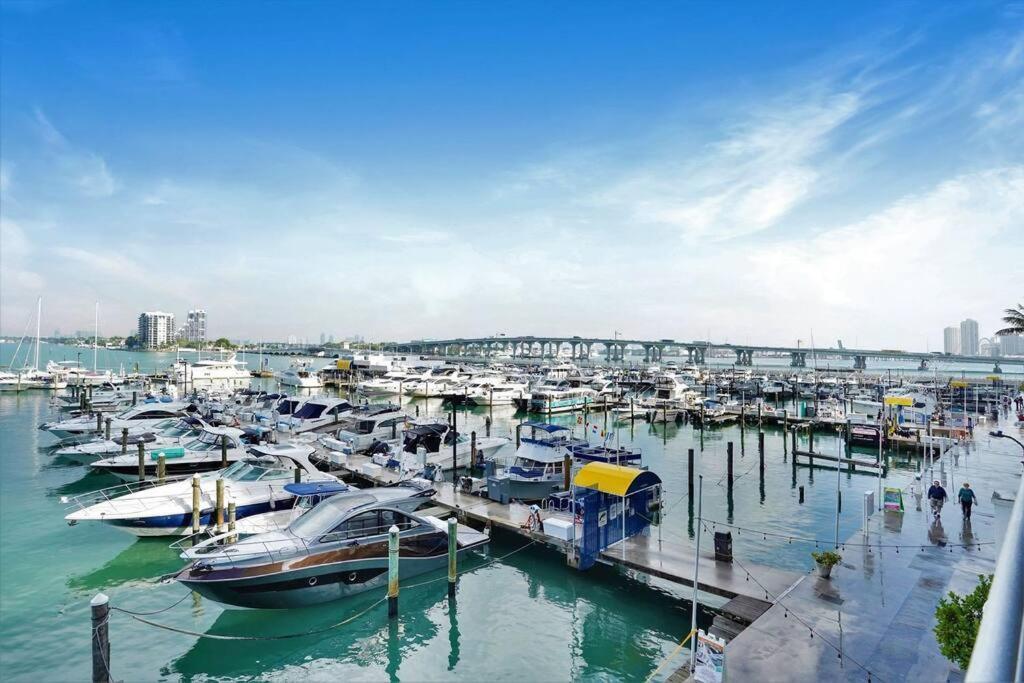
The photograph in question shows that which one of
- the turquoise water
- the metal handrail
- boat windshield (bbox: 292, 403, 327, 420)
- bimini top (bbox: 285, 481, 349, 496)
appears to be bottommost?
the turquoise water

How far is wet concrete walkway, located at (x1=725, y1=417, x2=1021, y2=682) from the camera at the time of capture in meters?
10.9

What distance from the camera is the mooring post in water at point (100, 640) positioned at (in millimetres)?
10992

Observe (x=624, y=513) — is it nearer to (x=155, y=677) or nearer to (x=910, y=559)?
(x=910, y=559)

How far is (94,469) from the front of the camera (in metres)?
28.1

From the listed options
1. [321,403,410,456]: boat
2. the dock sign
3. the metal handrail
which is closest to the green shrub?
the dock sign

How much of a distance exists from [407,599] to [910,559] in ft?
46.7

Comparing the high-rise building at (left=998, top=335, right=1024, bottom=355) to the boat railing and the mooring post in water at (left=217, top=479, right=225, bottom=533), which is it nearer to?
the mooring post in water at (left=217, top=479, right=225, bottom=533)

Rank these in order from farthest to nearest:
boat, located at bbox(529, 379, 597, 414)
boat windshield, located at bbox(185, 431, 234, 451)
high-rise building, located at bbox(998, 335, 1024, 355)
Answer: high-rise building, located at bbox(998, 335, 1024, 355) → boat, located at bbox(529, 379, 597, 414) → boat windshield, located at bbox(185, 431, 234, 451)

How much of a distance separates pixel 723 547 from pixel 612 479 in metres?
3.74

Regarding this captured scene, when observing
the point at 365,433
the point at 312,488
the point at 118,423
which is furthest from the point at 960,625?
the point at 118,423

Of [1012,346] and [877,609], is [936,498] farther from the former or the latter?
[1012,346]

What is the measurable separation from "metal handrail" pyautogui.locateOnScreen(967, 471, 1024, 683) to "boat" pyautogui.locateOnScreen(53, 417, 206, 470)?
110ft

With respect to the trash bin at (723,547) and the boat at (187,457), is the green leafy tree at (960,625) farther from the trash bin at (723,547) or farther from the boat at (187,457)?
the boat at (187,457)

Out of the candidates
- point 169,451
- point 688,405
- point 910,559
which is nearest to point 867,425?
point 688,405
